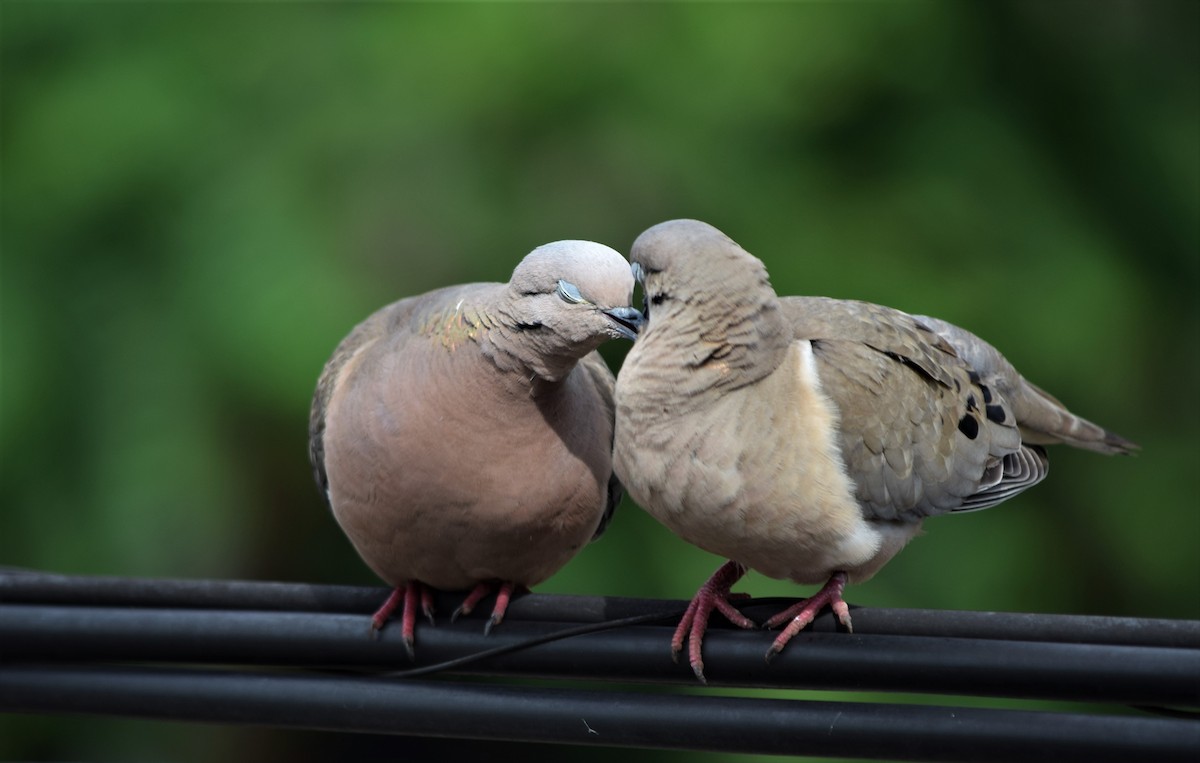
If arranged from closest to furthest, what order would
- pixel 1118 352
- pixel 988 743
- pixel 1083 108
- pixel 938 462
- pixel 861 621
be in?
pixel 988 743 < pixel 861 621 < pixel 938 462 < pixel 1118 352 < pixel 1083 108

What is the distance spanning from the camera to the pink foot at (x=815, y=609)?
2070 mm

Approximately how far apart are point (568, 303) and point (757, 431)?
15.4 inches

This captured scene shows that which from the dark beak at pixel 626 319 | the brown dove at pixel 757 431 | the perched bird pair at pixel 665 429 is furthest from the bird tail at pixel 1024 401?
the dark beak at pixel 626 319

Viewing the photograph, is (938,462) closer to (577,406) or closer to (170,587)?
(577,406)

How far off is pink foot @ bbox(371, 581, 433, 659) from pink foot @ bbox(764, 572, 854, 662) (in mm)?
634

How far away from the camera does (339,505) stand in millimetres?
2533

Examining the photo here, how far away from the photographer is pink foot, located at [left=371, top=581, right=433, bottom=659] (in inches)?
88.7

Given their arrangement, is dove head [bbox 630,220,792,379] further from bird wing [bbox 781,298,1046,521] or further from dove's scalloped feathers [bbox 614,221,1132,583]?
bird wing [bbox 781,298,1046,521]

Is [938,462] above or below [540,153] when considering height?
below

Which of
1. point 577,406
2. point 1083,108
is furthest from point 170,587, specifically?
point 1083,108

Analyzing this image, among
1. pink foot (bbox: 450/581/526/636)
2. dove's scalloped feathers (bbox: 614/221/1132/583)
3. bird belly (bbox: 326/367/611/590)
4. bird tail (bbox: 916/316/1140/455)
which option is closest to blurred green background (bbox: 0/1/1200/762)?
bird tail (bbox: 916/316/1140/455)

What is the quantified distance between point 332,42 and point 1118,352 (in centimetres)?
295

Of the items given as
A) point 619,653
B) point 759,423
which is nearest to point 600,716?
point 619,653

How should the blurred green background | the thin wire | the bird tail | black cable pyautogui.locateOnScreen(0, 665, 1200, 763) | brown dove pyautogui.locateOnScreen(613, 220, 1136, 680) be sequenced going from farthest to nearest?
the blurred green background < the bird tail < brown dove pyautogui.locateOnScreen(613, 220, 1136, 680) < the thin wire < black cable pyautogui.locateOnScreen(0, 665, 1200, 763)
